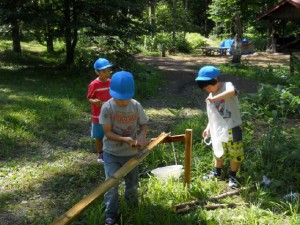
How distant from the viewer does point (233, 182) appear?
4141 mm

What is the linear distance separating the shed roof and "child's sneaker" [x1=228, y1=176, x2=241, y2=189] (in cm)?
983

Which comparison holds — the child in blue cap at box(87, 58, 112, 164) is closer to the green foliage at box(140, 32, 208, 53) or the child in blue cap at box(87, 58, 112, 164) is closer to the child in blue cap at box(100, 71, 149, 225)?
the child in blue cap at box(100, 71, 149, 225)

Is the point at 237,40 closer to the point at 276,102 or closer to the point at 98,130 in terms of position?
the point at 276,102

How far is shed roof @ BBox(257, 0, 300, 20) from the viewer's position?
40.6ft

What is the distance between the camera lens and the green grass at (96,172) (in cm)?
347

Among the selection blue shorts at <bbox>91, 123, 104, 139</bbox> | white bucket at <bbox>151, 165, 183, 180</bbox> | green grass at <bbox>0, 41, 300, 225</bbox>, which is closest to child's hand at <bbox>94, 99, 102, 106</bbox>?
blue shorts at <bbox>91, 123, 104, 139</bbox>

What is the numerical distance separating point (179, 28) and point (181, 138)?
22.0m

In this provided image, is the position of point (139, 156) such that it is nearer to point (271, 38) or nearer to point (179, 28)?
point (271, 38)

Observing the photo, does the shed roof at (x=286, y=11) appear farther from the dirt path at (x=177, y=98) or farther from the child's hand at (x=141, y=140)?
the child's hand at (x=141, y=140)

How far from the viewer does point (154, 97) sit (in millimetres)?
9531

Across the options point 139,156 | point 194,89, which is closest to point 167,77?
point 194,89

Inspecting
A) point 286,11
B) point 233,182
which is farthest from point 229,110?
point 286,11

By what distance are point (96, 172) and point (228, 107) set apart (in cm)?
183

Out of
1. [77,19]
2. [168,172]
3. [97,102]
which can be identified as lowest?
[168,172]
